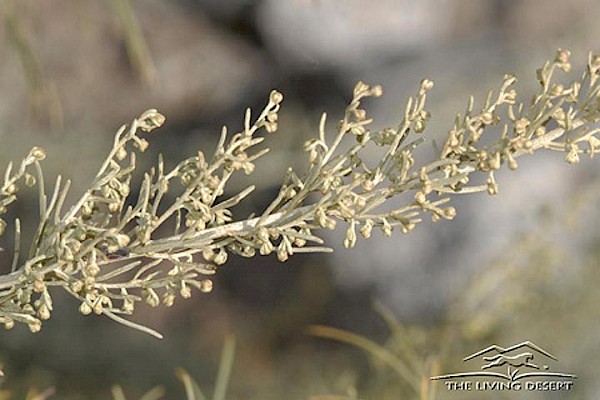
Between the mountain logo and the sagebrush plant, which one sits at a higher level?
the mountain logo

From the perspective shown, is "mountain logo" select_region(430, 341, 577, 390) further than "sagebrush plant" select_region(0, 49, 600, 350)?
Yes

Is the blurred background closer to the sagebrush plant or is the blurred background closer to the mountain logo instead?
the mountain logo

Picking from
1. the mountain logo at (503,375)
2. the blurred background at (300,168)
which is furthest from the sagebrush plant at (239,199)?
the blurred background at (300,168)

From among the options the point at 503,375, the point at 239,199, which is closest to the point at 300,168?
the point at 503,375

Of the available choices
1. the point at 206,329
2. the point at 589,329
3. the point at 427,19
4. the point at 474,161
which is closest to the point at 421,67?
the point at 427,19

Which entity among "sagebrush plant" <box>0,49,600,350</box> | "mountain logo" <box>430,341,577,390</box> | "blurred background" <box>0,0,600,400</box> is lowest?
"sagebrush plant" <box>0,49,600,350</box>

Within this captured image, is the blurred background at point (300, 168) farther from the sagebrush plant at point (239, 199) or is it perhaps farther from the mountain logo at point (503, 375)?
the sagebrush plant at point (239, 199)

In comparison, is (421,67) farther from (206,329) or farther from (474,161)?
(474,161)

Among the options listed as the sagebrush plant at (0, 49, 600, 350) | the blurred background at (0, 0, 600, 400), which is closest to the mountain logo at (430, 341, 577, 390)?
the blurred background at (0, 0, 600, 400)
